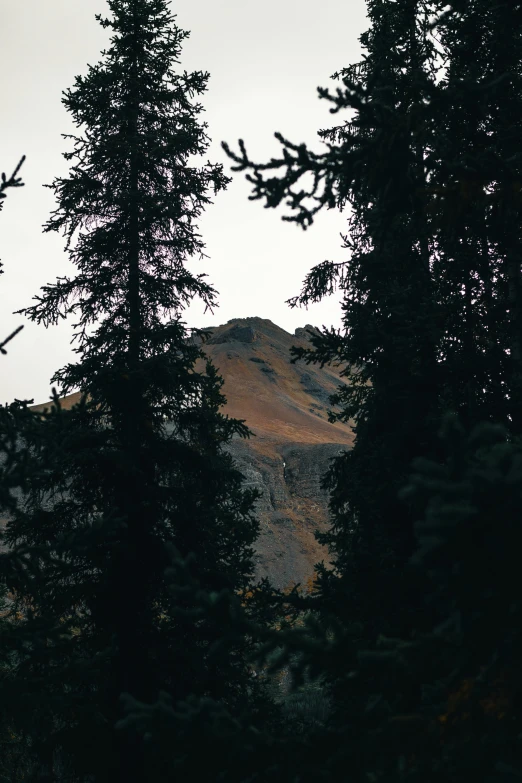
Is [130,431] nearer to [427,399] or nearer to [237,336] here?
[427,399]

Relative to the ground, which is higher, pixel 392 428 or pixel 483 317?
pixel 483 317

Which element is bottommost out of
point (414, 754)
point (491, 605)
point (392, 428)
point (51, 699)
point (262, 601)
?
point (51, 699)

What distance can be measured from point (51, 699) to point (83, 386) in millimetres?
5711

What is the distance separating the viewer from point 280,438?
74.9 metres

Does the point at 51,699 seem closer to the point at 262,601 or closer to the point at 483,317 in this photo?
the point at 262,601

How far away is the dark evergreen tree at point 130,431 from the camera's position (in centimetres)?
944

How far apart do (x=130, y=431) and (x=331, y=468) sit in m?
3.47

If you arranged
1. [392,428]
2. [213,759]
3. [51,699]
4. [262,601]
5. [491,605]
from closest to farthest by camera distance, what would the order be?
[491,605] → [213,759] → [51,699] → [262,601] → [392,428]

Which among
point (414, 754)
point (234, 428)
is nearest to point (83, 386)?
point (234, 428)

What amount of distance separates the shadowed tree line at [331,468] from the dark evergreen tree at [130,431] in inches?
2.1

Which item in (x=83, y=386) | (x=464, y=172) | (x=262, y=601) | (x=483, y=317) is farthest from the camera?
(x=83, y=386)

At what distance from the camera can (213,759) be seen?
10.8ft

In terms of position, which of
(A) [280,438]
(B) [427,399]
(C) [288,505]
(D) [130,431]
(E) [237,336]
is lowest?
(C) [288,505]

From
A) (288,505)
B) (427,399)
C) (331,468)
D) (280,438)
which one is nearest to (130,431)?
(331,468)
